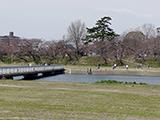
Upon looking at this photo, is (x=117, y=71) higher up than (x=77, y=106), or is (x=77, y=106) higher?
(x=117, y=71)

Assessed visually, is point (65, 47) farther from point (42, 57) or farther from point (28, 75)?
point (28, 75)

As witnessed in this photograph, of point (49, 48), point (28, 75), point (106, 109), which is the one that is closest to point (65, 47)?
point (49, 48)

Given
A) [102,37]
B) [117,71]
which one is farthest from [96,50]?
[117,71]

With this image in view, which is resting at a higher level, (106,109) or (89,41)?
(89,41)

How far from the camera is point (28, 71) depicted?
5900cm

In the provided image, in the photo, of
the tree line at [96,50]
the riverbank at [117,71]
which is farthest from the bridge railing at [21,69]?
the tree line at [96,50]

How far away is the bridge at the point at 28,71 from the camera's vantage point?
156ft

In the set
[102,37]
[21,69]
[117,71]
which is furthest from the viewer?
[102,37]

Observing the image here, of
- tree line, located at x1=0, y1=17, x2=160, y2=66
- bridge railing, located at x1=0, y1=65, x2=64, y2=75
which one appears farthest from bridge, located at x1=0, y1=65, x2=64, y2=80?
tree line, located at x1=0, y1=17, x2=160, y2=66

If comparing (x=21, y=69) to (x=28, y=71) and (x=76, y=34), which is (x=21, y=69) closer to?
(x=28, y=71)

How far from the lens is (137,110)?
15680 mm

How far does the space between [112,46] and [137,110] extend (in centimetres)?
8157

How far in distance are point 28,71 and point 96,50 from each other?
4234 cm

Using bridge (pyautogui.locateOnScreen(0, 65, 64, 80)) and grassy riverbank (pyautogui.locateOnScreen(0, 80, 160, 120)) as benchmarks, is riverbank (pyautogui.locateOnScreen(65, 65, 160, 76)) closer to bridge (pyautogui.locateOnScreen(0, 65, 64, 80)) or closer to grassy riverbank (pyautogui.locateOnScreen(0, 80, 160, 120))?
bridge (pyautogui.locateOnScreen(0, 65, 64, 80))
